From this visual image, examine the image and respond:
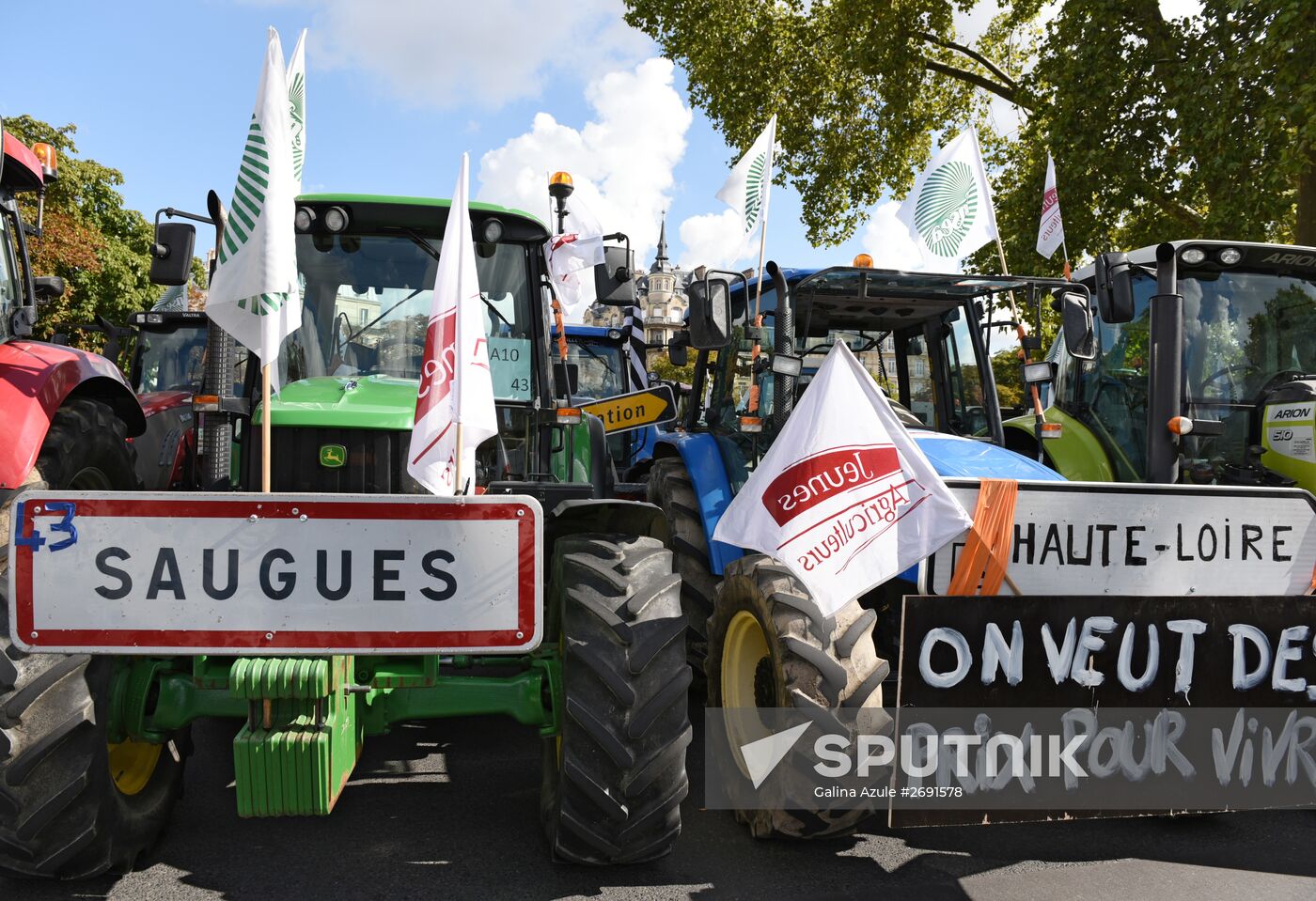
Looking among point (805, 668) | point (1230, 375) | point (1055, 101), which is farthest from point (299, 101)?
point (1055, 101)

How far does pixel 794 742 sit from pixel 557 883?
0.97 metres

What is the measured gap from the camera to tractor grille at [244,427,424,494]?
379cm

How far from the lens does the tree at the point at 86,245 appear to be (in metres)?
22.4

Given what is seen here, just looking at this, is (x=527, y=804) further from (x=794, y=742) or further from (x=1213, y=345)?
(x=1213, y=345)

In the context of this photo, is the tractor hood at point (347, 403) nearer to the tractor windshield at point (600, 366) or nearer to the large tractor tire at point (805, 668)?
the large tractor tire at point (805, 668)

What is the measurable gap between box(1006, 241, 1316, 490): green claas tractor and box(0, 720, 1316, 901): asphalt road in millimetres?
2049

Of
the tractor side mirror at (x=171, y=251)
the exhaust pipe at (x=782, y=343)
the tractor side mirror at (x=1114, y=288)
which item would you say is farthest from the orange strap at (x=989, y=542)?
the tractor side mirror at (x=171, y=251)

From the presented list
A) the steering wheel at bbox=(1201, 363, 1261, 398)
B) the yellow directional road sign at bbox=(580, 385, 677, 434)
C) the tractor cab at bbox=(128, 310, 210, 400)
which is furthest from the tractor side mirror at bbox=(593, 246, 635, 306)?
the tractor cab at bbox=(128, 310, 210, 400)

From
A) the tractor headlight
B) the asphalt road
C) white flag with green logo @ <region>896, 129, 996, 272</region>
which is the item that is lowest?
the asphalt road

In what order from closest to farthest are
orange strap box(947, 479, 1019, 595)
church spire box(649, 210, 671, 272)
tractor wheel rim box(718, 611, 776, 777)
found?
orange strap box(947, 479, 1019, 595) < tractor wheel rim box(718, 611, 776, 777) < church spire box(649, 210, 671, 272)

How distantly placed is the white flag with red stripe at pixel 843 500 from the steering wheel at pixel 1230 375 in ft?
10.9

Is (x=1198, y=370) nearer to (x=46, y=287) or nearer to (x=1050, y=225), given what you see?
(x=1050, y=225)

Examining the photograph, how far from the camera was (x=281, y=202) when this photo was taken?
324 cm

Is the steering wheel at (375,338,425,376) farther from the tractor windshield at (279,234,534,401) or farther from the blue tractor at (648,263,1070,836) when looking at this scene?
the blue tractor at (648,263,1070,836)
